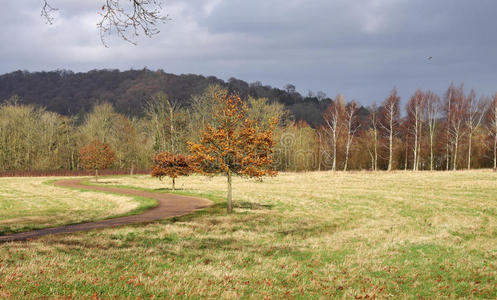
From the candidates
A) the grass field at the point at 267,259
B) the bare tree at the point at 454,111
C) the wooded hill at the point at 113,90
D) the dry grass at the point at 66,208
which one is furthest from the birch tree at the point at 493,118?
the wooded hill at the point at 113,90

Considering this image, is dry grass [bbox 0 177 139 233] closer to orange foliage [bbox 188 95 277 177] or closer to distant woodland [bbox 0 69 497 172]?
orange foliage [bbox 188 95 277 177]

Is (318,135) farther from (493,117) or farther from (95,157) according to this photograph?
(95,157)

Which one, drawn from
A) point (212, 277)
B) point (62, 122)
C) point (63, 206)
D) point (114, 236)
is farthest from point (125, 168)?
point (212, 277)

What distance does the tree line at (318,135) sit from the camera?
2368 inches

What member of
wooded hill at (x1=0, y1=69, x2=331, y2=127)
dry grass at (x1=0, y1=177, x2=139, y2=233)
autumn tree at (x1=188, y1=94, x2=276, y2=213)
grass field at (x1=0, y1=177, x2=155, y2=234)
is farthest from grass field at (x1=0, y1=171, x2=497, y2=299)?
wooded hill at (x1=0, y1=69, x2=331, y2=127)

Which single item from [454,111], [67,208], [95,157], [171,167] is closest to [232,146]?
[67,208]

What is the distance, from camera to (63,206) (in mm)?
28859

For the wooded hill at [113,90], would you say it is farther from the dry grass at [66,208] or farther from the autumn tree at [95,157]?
the dry grass at [66,208]

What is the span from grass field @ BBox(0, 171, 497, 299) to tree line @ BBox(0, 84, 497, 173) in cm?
3395

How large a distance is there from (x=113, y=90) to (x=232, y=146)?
493 ft

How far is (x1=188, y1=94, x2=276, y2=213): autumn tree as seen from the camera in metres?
20.9

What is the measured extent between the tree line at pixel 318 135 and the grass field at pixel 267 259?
33952mm

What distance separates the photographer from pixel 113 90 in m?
158

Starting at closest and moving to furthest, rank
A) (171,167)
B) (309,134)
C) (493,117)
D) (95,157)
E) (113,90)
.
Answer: (171,167)
(493,117)
(95,157)
(309,134)
(113,90)
